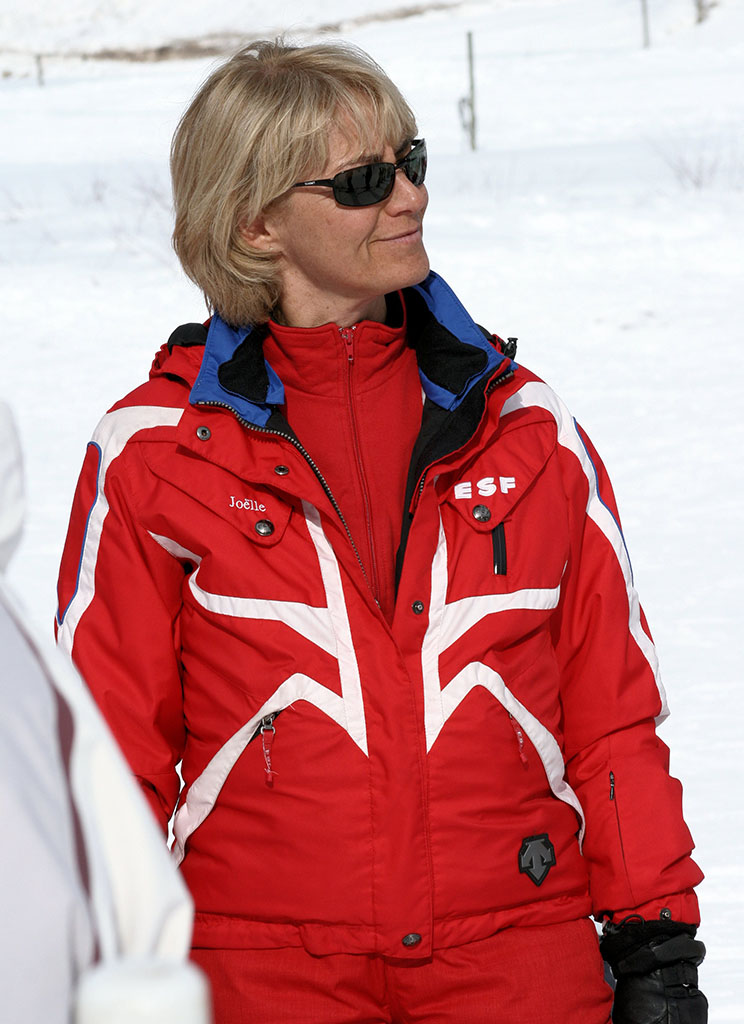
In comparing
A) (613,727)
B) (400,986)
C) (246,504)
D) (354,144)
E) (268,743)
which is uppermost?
(354,144)

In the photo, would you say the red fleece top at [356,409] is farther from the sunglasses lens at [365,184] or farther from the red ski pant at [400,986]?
the red ski pant at [400,986]

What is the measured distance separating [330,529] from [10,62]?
35817mm

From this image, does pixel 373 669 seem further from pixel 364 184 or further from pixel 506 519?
pixel 364 184

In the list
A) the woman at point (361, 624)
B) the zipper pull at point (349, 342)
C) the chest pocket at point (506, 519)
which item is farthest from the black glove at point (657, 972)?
the zipper pull at point (349, 342)

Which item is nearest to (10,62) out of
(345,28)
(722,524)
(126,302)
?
(345,28)

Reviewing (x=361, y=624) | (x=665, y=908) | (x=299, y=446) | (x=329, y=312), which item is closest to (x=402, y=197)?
(x=329, y=312)

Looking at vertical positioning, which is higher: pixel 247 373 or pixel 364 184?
pixel 364 184

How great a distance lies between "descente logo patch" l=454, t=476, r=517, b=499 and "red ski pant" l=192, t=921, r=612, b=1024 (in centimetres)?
63

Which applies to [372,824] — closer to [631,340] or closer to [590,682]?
[590,682]

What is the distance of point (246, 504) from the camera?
217 cm

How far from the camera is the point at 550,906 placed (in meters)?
2.18

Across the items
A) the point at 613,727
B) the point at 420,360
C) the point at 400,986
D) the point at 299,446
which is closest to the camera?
the point at 400,986

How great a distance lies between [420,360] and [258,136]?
0.44 meters

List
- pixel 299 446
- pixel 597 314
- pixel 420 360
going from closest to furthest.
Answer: pixel 299 446 < pixel 420 360 < pixel 597 314
